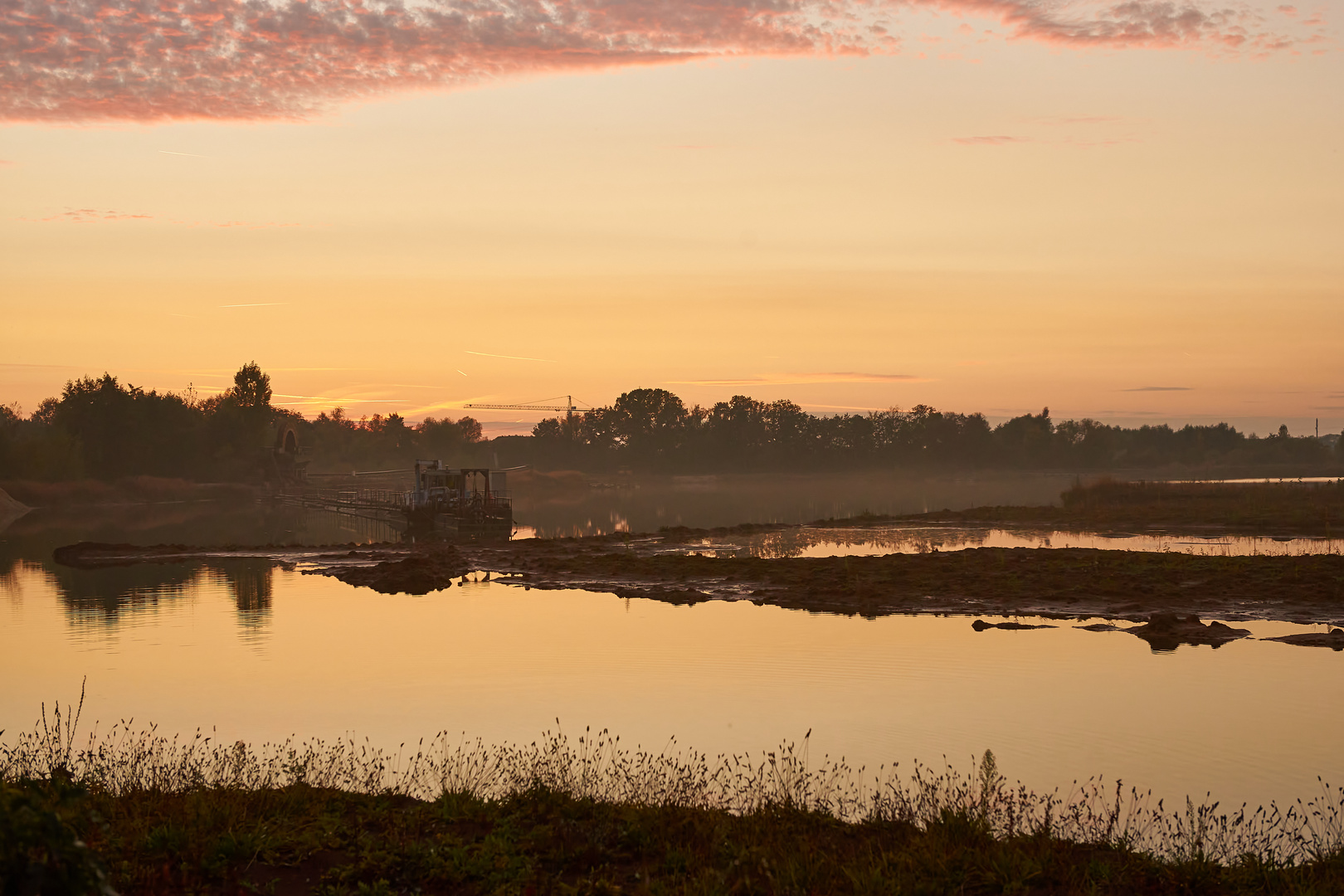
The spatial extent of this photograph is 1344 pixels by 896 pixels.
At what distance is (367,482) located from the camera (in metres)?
137

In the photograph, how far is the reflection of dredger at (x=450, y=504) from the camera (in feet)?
202

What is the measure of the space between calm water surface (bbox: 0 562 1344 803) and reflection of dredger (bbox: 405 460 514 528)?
32.0 m

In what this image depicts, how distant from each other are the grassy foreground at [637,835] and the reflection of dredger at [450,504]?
49.4m

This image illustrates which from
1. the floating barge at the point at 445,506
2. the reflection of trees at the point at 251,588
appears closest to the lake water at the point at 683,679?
the reflection of trees at the point at 251,588

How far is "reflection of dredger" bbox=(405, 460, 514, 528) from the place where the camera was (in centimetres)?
6147

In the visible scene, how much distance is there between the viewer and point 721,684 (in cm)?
1864

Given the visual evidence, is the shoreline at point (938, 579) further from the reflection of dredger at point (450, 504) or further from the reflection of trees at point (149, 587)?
the reflection of dredger at point (450, 504)

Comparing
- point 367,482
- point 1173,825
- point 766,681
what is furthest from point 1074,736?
point 367,482

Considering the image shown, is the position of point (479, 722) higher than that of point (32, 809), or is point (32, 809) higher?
point (32, 809)

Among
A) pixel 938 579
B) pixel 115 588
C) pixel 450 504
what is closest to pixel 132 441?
pixel 450 504

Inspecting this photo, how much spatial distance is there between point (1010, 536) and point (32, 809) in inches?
1925

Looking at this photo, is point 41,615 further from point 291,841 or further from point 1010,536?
point 1010,536

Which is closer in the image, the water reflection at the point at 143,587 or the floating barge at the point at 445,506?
the water reflection at the point at 143,587

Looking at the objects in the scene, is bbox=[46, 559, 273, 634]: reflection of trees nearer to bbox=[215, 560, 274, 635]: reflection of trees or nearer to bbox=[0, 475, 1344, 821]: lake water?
bbox=[215, 560, 274, 635]: reflection of trees
